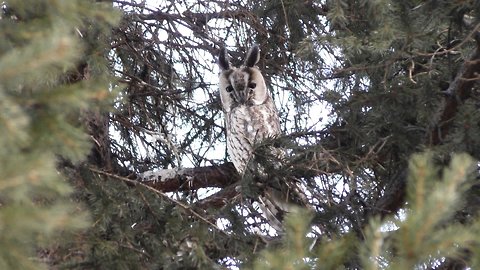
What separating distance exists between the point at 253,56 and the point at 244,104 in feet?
1.39

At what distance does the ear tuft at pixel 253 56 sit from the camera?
14.9 feet

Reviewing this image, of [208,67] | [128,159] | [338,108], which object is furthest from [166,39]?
[338,108]

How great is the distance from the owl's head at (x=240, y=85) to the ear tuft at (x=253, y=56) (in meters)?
0.01

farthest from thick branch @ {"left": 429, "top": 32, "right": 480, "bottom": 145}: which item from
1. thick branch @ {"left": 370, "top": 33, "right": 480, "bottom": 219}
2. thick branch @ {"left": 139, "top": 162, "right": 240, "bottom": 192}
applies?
thick branch @ {"left": 139, "top": 162, "right": 240, "bottom": 192}

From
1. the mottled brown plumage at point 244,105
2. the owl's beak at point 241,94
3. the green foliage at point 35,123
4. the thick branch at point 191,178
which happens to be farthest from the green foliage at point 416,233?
the owl's beak at point 241,94

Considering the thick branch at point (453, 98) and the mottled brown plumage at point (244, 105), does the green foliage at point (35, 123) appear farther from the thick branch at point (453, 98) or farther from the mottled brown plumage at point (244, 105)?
the mottled brown plumage at point (244, 105)

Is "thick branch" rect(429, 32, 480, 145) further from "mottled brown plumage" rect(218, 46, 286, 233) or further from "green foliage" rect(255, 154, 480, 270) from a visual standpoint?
"mottled brown plumage" rect(218, 46, 286, 233)

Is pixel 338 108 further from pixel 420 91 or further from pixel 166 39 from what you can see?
pixel 166 39

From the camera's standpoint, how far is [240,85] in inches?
194

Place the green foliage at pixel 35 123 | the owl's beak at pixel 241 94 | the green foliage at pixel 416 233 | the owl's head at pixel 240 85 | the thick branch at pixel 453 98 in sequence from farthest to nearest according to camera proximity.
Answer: the owl's beak at pixel 241 94 < the owl's head at pixel 240 85 < the thick branch at pixel 453 98 < the green foliage at pixel 416 233 < the green foliage at pixel 35 123

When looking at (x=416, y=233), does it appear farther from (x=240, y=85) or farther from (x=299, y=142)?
(x=240, y=85)

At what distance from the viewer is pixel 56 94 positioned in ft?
5.65

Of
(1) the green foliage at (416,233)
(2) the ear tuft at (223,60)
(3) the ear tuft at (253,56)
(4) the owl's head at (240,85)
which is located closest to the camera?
(1) the green foliage at (416,233)

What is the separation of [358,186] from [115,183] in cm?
104
